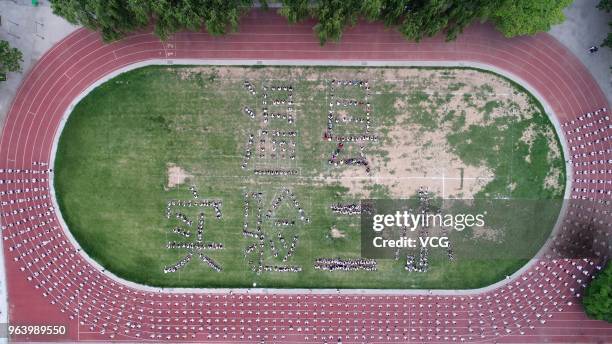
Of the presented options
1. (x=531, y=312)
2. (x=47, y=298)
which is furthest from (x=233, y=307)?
(x=531, y=312)

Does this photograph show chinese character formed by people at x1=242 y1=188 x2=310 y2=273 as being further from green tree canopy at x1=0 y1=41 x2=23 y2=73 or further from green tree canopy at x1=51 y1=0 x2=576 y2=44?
green tree canopy at x1=0 y1=41 x2=23 y2=73

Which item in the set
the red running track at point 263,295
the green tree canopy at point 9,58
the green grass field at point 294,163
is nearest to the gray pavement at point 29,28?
the red running track at point 263,295

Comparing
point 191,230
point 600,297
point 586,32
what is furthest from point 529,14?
point 191,230

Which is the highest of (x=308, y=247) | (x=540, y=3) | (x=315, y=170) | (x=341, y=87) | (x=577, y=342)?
(x=540, y=3)

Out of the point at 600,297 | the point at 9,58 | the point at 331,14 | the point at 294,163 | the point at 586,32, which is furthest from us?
the point at 294,163

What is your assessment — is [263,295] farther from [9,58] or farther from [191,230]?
[9,58]

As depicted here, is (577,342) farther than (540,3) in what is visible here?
Yes

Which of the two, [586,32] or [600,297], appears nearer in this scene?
[600,297]

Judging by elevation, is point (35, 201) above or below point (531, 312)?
above

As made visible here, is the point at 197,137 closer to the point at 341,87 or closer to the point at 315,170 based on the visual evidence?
the point at 315,170
